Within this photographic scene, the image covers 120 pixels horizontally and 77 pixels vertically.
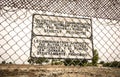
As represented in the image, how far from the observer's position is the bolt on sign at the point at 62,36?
4.77 feet

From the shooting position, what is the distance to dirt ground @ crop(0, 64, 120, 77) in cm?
118

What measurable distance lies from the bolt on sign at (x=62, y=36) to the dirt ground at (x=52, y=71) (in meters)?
0.20

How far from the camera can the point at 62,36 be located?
1.51 metres

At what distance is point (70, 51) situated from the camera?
156cm

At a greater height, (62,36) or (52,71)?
(62,36)

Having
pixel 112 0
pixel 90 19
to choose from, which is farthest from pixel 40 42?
pixel 112 0

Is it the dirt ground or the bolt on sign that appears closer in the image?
the dirt ground

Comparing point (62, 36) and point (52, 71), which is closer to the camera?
point (52, 71)

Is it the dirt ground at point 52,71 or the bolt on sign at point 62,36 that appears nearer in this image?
Result: the dirt ground at point 52,71

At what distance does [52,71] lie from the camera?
1.26 meters

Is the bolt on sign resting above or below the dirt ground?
above

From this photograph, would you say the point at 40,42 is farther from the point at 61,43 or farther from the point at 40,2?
the point at 40,2

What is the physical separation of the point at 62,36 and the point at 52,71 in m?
0.38

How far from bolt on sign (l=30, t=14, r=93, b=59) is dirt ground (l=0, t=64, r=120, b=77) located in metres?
0.20
